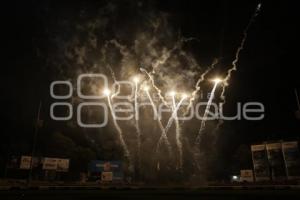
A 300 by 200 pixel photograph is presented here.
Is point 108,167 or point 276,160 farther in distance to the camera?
point 276,160

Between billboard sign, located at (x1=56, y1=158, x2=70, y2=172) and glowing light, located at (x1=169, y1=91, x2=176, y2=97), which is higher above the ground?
glowing light, located at (x1=169, y1=91, x2=176, y2=97)

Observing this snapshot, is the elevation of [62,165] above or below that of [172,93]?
below

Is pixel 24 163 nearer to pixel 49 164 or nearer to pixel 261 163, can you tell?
pixel 49 164

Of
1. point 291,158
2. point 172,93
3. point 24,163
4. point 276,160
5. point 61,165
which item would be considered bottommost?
point 24,163

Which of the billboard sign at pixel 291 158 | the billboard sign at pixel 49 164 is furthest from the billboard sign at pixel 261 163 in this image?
the billboard sign at pixel 49 164

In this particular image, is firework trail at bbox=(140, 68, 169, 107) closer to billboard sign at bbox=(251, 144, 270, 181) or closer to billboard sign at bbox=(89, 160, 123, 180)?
billboard sign at bbox=(89, 160, 123, 180)

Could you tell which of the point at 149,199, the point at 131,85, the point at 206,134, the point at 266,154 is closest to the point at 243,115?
the point at 206,134

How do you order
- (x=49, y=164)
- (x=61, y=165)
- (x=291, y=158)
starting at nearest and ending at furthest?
(x=49, y=164) < (x=61, y=165) < (x=291, y=158)

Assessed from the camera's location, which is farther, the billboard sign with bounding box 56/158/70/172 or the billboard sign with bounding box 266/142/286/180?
the billboard sign with bounding box 266/142/286/180

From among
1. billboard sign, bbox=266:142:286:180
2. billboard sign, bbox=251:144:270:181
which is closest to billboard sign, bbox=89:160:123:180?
billboard sign, bbox=251:144:270:181

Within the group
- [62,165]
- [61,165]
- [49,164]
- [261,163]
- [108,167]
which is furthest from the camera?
[261,163]

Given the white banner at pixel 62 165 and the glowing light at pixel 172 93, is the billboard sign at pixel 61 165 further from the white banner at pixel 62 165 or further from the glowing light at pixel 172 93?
the glowing light at pixel 172 93

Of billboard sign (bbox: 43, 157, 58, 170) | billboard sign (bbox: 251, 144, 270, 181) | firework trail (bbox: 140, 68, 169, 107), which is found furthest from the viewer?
billboard sign (bbox: 251, 144, 270, 181)

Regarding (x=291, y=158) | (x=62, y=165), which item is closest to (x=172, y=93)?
(x=62, y=165)
